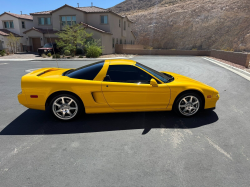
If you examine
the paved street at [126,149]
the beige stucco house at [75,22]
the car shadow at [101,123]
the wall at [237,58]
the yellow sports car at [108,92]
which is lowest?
the paved street at [126,149]

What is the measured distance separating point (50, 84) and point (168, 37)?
53146 mm

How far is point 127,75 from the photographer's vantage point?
440 cm

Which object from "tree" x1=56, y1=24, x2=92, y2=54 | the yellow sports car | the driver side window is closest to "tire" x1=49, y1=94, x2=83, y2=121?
the yellow sports car

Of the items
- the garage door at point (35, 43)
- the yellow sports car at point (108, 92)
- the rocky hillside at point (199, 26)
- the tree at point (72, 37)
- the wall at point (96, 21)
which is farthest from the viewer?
the rocky hillside at point (199, 26)

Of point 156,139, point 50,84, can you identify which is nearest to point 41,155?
point 50,84

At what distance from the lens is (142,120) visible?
455 cm

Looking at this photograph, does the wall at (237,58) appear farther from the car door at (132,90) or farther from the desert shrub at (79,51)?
the desert shrub at (79,51)

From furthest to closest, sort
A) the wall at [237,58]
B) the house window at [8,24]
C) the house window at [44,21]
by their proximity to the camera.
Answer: the house window at [8,24]
the house window at [44,21]
the wall at [237,58]

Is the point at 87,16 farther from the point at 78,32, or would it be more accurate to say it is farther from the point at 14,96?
the point at 14,96

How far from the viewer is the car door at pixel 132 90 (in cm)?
425

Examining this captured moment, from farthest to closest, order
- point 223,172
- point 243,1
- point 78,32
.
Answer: point 243,1, point 78,32, point 223,172

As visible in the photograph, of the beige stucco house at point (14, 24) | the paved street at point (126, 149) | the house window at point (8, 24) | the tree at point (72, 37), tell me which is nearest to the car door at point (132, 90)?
the paved street at point (126, 149)

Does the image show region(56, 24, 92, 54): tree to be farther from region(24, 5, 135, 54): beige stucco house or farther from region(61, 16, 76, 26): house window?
region(61, 16, 76, 26): house window

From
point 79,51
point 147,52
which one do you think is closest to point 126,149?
point 79,51
